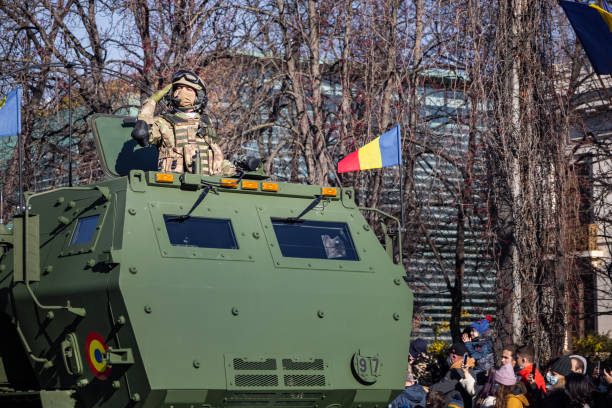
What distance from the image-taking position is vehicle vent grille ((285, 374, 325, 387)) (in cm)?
810

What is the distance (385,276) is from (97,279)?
7.86 ft

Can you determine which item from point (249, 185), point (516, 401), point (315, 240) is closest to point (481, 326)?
point (516, 401)

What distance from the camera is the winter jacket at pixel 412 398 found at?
1077cm

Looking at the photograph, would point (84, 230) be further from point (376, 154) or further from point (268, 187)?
point (376, 154)

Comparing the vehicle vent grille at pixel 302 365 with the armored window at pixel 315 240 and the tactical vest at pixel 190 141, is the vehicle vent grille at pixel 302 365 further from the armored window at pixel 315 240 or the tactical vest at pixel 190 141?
the tactical vest at pixel 190 141

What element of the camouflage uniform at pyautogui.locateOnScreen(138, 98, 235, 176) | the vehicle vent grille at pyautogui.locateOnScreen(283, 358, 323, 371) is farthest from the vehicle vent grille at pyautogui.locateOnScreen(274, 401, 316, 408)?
the camouflage uniform at pyautogui.locateOnScreen(138, 98, 235, 176)

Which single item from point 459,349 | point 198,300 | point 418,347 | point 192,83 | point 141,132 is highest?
point 192,83

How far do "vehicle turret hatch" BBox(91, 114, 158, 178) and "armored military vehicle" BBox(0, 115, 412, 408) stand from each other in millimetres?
1065

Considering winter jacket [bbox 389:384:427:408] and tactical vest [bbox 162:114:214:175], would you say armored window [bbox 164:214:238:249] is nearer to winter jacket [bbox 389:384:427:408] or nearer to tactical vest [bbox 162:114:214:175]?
tactical vest [bbox 162:114:214:175]

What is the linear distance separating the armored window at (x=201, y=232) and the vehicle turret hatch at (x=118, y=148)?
6.00 feet

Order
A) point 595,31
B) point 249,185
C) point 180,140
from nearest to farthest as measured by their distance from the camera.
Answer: point 249,185 < point 180,140 < point 595,31

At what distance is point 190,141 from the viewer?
9.67 meters

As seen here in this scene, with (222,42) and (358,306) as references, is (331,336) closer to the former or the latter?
(358,306)

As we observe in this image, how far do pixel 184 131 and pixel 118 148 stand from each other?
862 millimetres
